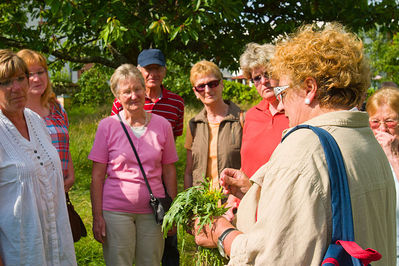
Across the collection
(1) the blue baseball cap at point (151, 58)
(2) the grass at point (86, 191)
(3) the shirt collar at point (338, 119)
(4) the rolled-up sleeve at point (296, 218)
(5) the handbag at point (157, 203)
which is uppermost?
(1) the blue baseball cap at point (151, 58)

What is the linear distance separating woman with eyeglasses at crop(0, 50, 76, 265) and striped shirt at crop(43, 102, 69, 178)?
19.4 inches

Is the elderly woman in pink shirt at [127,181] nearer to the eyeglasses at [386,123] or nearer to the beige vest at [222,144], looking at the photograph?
the beige vest at [222,144]

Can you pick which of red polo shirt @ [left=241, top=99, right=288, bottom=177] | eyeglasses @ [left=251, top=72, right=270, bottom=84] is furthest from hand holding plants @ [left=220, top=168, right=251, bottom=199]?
eyeglasses @ [left=251, top=72, right=270, bottom=84]

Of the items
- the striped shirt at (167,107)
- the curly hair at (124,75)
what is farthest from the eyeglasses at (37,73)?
the striped shirt at (167,107)

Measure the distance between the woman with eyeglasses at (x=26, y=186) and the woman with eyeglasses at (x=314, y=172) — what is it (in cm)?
132

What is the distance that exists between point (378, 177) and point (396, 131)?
1.46 m

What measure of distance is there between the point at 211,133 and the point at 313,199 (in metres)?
2.38

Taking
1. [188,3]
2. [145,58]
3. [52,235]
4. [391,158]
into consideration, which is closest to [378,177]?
[391,158]

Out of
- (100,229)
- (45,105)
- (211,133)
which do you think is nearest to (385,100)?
(211,133)

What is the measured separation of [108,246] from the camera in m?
3.37

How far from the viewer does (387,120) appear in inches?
115

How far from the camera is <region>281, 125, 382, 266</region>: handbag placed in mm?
1422

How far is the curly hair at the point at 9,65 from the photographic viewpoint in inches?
102

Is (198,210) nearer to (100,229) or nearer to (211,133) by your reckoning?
(100,229)
